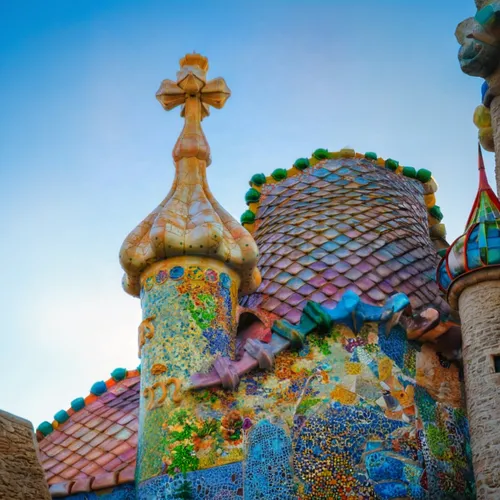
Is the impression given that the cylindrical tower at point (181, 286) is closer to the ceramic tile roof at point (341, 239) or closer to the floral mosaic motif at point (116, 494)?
the floral mosaic motif at point (116, 494)

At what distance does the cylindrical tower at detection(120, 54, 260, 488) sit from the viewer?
9508mm

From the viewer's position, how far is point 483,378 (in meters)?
8.99

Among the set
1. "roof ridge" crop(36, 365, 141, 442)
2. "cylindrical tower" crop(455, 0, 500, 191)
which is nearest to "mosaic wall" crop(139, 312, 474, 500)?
"cylindrical tower" crop(455, 0, 500, 191)

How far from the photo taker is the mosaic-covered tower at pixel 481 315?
8.70m

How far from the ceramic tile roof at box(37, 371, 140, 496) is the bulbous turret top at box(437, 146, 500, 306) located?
2769 mm

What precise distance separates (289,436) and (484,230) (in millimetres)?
2061

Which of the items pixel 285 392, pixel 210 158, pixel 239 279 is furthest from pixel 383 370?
pixel 210 158

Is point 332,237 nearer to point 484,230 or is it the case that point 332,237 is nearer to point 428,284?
point 428,284

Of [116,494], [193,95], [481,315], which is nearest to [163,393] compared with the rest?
[116,494]

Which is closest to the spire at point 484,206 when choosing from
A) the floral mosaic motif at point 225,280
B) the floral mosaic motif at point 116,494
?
the floral mosaic motif at point 225,280

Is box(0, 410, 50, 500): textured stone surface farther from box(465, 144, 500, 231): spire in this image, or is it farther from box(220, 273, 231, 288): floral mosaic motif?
box(465, 144, 500, 231): spire

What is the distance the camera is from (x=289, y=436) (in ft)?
30.4

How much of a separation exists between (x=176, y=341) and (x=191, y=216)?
1.14m

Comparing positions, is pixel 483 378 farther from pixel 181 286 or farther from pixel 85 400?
pixel 85 400
